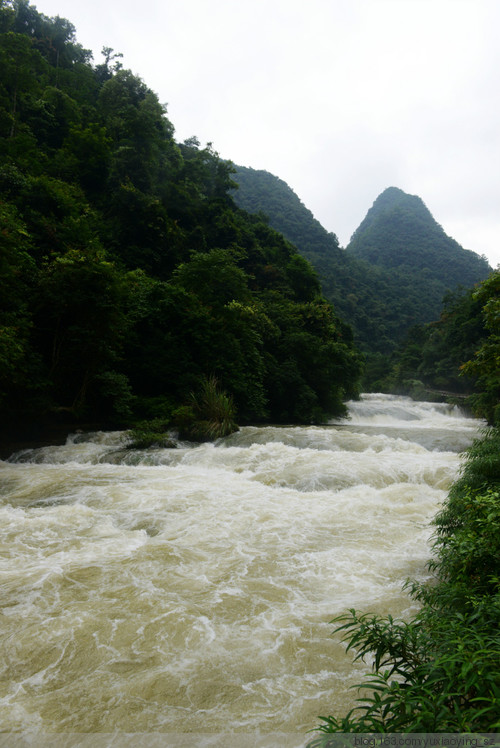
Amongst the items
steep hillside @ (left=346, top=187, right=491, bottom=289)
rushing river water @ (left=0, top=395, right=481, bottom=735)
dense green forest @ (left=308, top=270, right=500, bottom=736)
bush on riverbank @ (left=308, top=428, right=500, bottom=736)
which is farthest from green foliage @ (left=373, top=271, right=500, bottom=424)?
steep hillside @ (left=346, top=187, right=491, bottom=289)

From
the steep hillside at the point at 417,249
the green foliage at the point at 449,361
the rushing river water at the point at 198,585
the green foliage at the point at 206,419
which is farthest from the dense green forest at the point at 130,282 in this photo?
the steep hillside at the point at 417,249

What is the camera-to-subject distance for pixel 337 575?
13.6 feet

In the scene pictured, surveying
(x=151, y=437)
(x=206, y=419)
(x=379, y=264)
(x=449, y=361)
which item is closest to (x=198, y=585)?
(x=151, y=437)

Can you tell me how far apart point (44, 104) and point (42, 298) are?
69.3 ft

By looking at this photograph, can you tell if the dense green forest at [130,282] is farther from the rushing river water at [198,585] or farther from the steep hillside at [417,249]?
the steep hillside at [417,249]

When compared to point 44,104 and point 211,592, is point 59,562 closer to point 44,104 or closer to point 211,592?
point 211,592

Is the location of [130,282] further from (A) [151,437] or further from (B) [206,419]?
(A) [151,437]

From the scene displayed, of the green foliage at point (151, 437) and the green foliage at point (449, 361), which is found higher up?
the green foliage at point (449, 361)

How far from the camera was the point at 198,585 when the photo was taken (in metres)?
3.91

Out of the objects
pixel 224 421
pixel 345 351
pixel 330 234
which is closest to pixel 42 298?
pixel 224 421

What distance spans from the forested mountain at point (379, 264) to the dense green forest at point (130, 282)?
25.3 metres

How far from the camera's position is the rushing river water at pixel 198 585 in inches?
97.9

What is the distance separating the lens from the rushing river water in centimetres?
249

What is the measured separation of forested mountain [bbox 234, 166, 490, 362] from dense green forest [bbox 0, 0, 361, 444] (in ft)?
83.1
